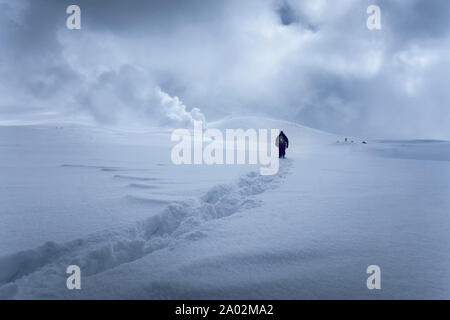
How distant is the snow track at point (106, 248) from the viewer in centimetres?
315

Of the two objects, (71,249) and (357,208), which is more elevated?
(357,208)

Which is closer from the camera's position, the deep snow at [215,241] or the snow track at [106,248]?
the deep snow at [215,241]

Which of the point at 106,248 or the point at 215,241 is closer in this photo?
the point at 106,248

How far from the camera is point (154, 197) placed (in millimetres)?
6090

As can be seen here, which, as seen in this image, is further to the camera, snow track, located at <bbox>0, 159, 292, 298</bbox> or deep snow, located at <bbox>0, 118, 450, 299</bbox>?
snow track, located at <bbox>0, 159, 292, 298</bbox>

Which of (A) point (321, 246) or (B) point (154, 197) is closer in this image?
(A) point (321, 246)

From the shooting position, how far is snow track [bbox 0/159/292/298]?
3.15 m

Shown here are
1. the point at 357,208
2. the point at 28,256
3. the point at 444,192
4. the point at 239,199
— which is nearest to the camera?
the point at 28,256

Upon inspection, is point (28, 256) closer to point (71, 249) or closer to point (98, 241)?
point (71, 249)

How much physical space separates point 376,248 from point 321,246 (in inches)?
29.0

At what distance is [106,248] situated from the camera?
12.2ft
